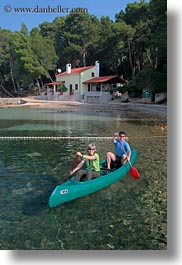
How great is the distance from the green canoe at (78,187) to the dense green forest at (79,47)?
22633mm

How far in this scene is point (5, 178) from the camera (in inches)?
267

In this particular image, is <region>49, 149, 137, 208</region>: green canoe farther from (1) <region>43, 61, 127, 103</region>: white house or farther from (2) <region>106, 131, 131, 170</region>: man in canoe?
(1) <region>43, 61, 127, 103</region>: white house

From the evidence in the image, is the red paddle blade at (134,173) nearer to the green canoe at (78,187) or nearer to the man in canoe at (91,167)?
the green canoe at (78,187)

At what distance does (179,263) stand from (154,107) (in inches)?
760

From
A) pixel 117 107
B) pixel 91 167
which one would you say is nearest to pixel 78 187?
pixel 91 167

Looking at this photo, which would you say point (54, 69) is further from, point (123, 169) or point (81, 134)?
point (123, 169)

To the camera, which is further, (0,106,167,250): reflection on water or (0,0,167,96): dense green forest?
(0,0,167,96): dense green forest

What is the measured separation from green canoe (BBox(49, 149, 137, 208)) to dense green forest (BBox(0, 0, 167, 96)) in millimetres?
22633

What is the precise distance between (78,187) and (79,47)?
34.1 meters

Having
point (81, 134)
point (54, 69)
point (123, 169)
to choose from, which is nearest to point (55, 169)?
point (123, 169)

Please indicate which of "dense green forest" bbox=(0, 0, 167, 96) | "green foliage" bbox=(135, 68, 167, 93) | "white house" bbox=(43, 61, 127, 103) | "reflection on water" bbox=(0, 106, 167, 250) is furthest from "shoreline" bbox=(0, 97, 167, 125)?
"reflection on water" bbox=(0, 106, 167, 250)

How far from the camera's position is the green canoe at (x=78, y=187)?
4.99m

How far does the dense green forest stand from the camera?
32.2 metres

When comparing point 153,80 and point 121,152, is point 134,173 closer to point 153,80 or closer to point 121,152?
point 121,152
